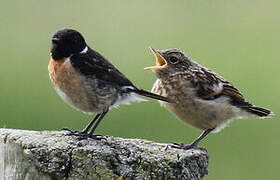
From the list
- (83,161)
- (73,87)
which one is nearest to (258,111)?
(73,87)

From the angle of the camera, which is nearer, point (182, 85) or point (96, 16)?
point (182, 85)

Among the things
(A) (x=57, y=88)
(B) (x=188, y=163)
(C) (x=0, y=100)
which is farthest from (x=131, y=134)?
(B) (x=188, y=163)

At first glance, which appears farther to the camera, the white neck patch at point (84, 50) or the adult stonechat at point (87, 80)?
the white neck patch at point (84, 50)

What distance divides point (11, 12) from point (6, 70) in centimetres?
263

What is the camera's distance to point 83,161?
5.52 meters

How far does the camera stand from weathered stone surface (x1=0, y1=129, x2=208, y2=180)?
216 inches

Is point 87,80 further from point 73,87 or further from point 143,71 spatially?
point 143,71

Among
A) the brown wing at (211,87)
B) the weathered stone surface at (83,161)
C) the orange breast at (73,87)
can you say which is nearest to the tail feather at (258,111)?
the brown wing at (211,87)

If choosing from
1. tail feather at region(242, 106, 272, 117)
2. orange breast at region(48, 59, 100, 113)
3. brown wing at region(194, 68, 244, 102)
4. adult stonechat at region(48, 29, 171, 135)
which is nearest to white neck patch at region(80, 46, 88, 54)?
adult stonechat at region(48, 29, 171, 135)

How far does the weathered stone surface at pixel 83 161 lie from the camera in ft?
18.0

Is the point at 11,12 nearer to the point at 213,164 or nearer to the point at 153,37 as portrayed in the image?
the point at 153,37

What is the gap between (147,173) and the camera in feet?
18.1

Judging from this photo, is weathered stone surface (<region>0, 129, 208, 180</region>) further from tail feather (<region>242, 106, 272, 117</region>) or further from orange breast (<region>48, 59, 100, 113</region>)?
tail feather (<region>242, 106, 272, 117</region>)

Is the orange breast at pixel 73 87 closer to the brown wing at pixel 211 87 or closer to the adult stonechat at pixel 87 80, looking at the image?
the adult stonechat at pixel 87 80
